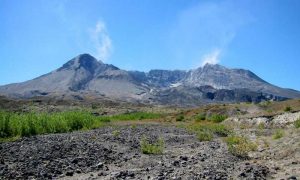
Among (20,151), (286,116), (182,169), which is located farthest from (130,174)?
(286,116)

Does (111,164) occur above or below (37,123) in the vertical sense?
below

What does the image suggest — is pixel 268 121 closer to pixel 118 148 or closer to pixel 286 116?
pixel 286 116

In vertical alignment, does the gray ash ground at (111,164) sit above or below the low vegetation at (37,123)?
below

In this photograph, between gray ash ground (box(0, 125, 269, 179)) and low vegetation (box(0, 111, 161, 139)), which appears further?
low vegetation (box(0, 111, 161, 139))

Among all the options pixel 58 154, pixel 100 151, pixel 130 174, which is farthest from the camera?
Result: pixel 100 151

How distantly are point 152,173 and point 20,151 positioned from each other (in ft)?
36.2

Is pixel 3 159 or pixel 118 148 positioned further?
pixel 118 148

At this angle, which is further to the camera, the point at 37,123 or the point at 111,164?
the point at 37,123

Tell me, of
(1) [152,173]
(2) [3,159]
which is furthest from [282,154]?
(2) [3,159]

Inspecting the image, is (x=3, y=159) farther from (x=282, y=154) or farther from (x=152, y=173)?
(x=282, y=154)

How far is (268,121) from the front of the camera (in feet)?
191

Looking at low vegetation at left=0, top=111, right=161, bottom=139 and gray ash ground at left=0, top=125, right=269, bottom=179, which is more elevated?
low vegetation at left=0, top=111, right=161, bottom=139

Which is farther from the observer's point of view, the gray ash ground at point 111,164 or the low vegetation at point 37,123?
the low vegetation at point 37,123

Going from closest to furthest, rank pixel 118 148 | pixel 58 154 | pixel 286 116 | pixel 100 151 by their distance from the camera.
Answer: pixel 58 154 → pixel 100 151 → pixel 118 148 → pixel 286 116
